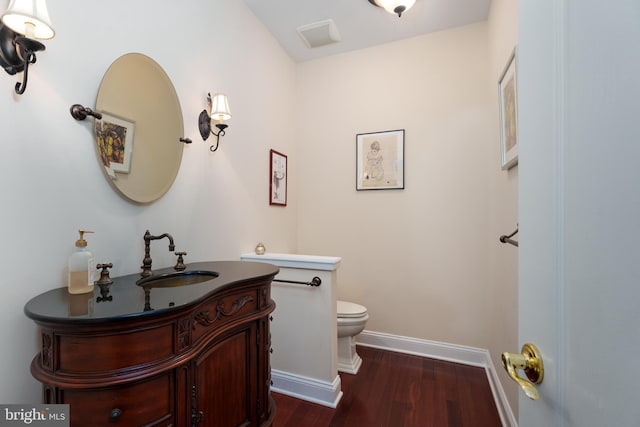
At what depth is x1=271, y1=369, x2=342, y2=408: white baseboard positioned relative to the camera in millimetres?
1840

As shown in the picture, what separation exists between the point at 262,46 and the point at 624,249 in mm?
2767

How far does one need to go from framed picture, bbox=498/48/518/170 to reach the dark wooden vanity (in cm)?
166

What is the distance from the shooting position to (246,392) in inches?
50.6

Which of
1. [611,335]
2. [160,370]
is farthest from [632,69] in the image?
[160,370]

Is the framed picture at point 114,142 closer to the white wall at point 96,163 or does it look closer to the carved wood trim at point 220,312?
the white wall at point 96,163

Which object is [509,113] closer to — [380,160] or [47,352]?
[380,160]

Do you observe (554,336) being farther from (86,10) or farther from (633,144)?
(86,10)

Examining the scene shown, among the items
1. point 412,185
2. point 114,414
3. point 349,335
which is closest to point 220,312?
point 114,414

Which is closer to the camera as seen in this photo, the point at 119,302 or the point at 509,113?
the point at 119,302

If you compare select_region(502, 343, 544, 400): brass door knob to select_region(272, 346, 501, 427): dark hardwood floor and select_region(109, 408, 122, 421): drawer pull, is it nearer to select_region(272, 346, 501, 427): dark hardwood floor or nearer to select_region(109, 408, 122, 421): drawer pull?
select_region(109, 408, 122, 421): drawer pull

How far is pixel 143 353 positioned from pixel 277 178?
2012 millimetres

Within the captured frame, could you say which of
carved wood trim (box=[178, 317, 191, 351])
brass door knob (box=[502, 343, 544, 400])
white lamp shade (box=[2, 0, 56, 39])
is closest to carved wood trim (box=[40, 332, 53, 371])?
carved wood trim (box=[178, 317, 191, 351])

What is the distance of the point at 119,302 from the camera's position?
900mm

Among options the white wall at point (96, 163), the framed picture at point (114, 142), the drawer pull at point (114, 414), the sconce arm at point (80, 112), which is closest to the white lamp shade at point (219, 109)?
the white wall at point (96, 163)
